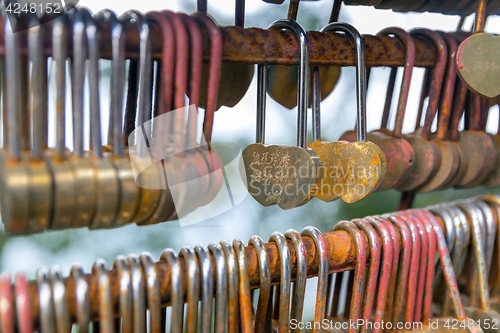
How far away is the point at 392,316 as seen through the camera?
1.95ft

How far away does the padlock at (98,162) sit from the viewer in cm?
39

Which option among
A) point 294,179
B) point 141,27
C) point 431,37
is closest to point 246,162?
point 294,179

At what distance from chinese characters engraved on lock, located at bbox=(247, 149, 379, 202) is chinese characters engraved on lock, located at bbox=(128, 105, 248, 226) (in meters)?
0.06

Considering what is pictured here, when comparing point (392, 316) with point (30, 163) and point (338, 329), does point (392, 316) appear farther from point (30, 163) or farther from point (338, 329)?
point (30, 163)

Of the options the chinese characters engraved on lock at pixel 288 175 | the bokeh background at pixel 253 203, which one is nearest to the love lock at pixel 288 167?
the chinese characters engraved on lock at pixel 288 175

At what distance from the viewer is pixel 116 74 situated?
396 millimetres

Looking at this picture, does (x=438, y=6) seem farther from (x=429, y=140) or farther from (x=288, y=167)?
(x=288, y=167)

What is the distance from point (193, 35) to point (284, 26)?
0.39 ft

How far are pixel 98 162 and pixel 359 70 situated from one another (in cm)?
28

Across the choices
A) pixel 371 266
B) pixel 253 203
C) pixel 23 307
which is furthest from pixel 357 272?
pixel 253 203

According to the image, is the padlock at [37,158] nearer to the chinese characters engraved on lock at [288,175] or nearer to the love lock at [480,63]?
the chinese characters engraved on lock at [288,175]

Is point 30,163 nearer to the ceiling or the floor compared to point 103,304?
nearer to the ceiling

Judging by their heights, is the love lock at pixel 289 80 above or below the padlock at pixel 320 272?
above

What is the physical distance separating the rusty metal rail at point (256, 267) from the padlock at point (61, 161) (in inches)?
2.4
